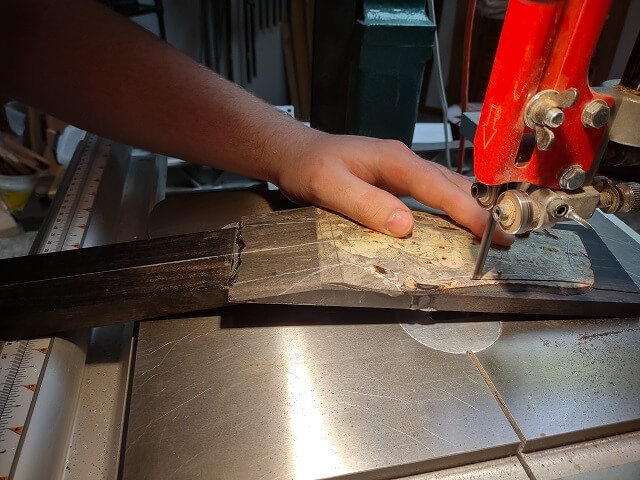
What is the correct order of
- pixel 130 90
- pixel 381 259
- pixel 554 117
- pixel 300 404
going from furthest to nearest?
pixel 130 90, pixel 381 259, pixel 300 404, pixel 554 117

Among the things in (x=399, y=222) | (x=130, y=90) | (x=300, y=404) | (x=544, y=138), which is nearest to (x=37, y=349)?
(x=300, y=404)

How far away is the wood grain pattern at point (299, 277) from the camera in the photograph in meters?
0.85

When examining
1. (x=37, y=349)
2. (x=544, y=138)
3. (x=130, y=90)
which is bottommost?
(x=37, y=349)

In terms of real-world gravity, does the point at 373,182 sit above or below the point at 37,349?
above

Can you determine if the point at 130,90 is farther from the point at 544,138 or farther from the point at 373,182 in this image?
the point at 544,138

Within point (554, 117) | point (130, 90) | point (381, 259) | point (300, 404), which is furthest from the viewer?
point (130, 90)

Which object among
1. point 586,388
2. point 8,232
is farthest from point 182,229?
point 8,232

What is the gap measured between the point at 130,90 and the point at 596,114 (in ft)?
3.19

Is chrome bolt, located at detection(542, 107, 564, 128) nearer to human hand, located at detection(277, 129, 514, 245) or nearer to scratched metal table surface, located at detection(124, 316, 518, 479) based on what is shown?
human hand, located at detection(277, 129, 514, 245)

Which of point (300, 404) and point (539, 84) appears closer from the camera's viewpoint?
point (539, 84)

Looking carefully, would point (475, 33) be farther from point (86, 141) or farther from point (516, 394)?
point (516, 394)

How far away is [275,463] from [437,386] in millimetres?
309

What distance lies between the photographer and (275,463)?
2.29ft

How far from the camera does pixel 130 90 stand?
1096mm
